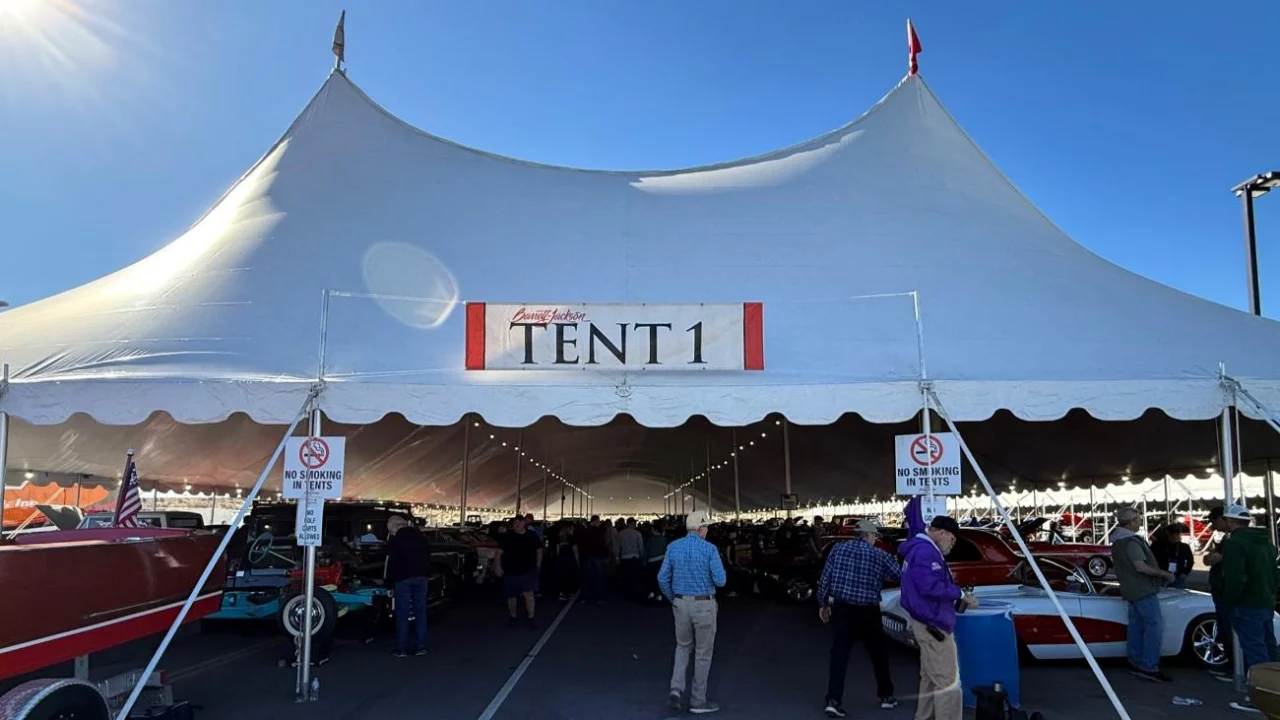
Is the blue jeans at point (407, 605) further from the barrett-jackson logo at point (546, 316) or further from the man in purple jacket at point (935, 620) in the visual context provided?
the man in purple jacket at point (935, 620)

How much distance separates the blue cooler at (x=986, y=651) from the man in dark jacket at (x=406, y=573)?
6323 mm

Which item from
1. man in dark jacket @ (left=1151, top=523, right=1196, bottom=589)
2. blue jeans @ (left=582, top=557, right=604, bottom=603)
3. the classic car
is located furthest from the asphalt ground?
man in dark jacket @ (left=1151, top=523, right=1196, bottom=589)

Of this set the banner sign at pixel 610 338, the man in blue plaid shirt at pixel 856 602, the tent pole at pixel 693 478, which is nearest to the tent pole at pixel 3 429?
the banner sign at pixel 610 338

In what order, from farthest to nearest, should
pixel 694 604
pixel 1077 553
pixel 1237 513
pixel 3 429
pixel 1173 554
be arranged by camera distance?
pixel 1173 554
pixel 1077 553
pixel 3 429
pixel 1237 513
pixel 694 604

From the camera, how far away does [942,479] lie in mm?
8867

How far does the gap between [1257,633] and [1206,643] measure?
1.75m

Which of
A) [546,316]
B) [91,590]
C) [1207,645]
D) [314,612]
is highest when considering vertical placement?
[546,316]

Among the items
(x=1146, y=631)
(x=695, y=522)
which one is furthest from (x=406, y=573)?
(x=1146, y=631)

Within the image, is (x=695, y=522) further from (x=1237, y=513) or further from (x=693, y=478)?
(x=693, y=478)

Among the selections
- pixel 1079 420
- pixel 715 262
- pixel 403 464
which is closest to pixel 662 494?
pixel 403 464

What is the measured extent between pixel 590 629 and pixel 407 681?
16.0 ft

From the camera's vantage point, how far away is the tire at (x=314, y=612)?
10297mm

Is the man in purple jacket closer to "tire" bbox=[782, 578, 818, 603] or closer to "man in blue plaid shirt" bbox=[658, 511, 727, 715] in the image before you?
"man in blue plaid shirt" bbox=[658, 511, 727, 715]

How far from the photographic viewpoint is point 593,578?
1930cm
